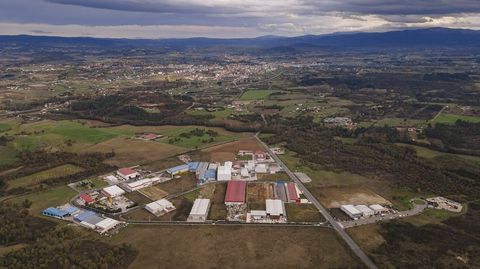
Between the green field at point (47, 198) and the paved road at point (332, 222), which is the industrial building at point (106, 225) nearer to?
the green field at point (47, 198)

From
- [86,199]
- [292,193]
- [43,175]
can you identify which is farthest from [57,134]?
[292,193]

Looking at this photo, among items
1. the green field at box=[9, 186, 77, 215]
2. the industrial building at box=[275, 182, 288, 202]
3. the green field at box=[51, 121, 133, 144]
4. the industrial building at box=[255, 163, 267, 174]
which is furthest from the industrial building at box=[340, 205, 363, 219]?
the green field at box=[51, 121, 133, 144]

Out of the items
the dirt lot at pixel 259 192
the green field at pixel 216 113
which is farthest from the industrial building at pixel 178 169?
the green field at pixel 216 113

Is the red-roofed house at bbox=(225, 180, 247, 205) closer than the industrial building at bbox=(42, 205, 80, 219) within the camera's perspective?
No

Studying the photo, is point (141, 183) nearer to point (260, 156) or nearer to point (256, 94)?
point (260, 156)

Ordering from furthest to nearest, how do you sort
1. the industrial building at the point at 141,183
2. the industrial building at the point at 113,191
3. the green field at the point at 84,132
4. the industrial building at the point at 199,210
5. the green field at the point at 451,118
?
the green field at the point at 451,118, the green field at the point at 84,132, the industrial building at the point at 141,183, the industrial building at the point at 113,191, the industrial building at the point at 199,210

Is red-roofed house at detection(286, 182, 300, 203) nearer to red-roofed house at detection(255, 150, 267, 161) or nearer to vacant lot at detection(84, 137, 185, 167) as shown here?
red-roofed house at detection(255, 150, 267, 161)
